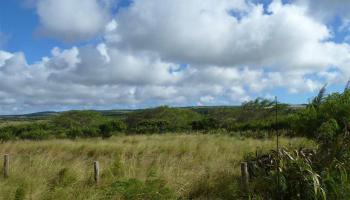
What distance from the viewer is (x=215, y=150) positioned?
17.6m

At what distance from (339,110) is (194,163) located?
4.69 metres

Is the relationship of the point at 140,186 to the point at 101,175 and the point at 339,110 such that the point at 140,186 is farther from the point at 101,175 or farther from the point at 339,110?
the point at 339,110

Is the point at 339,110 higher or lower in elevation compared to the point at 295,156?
higher

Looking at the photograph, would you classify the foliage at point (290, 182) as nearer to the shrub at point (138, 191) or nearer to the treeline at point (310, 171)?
the treeline at point (310, 171)

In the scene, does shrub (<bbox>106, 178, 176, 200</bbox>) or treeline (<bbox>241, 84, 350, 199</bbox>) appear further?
shrub (<bbox>106, 178, 176, 200</bbox>)

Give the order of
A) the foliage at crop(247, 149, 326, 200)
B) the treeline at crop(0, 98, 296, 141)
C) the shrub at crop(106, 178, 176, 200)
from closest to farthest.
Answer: the foliage at crop(247, 149, 326, 200), the shrub at crop(106, 178, 176, 200), the treeline at crop(0, 98, 296, 141)

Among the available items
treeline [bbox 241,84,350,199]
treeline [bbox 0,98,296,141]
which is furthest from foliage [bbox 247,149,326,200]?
treeline [bbox 0,98,296,141]

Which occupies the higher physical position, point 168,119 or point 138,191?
point 168,119

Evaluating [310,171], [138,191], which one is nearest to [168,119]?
[138,191]

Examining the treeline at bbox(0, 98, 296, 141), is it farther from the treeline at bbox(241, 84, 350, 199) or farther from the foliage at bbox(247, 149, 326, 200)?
the foliage at bbox(247, 149, 326, 200)

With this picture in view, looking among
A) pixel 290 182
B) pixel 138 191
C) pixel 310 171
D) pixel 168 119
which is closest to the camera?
pixel 310 171

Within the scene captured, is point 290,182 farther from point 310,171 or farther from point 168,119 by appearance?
point 168,119

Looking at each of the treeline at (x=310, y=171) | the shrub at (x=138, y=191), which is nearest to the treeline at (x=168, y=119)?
the treeline at (x=310, y=171)

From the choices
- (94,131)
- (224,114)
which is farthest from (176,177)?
(224,114)
